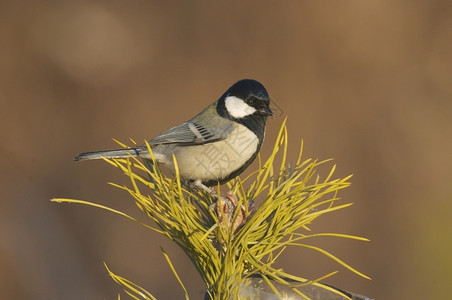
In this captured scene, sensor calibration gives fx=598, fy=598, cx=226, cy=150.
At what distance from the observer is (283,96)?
11.2 ft

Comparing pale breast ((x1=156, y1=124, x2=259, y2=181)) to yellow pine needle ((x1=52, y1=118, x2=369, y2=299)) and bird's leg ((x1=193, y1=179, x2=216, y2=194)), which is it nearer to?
bird's leg ((x1=193, y1=179, x2=216, y2=194))

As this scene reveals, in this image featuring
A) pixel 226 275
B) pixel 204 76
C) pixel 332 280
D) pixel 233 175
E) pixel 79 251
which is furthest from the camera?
pixel 204 76

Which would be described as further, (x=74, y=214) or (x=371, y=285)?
(x=74, y=214)

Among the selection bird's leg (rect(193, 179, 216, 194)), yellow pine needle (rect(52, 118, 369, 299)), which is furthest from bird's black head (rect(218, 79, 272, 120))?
yellow pine needle (rect(52, 118, 369, 299))

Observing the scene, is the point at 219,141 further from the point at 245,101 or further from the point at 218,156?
the point at 245,101

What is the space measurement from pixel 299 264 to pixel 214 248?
2.16m

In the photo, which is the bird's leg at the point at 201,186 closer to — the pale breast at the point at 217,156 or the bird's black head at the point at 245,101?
the pale breast at the point at 217,156

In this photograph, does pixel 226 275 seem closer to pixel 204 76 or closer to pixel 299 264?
pixel 299 264

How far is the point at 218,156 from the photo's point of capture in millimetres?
1619

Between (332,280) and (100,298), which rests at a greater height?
(332,280)

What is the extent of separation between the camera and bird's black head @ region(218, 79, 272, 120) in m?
1.49

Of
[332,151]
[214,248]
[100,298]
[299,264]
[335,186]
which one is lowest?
[100,298]

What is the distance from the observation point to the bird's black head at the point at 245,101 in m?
1.49

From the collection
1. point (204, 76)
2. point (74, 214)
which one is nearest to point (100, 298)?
point (74, 214)
